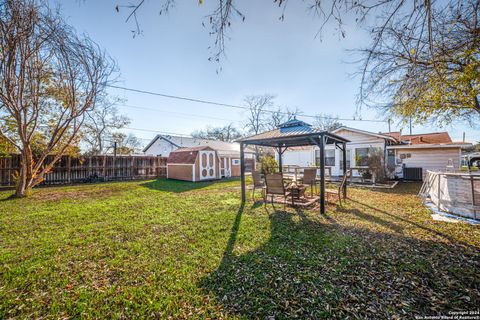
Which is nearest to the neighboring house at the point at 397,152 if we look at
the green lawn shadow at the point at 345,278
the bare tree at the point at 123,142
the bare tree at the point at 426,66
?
the bare tree at the point at 426,66

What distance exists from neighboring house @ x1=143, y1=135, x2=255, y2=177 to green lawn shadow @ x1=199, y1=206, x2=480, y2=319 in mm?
13766

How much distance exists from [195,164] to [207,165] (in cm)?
118

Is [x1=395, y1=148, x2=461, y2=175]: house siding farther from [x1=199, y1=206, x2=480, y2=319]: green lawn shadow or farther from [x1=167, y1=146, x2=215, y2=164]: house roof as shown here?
[x1=167, y1=146, x2=215, y2=164]: house roof

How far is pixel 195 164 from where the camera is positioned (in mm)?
15016

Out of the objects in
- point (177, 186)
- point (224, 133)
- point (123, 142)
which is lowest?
point (177, 186)

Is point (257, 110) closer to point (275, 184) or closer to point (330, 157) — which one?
point (330, 157)

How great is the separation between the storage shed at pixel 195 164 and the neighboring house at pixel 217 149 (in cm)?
68

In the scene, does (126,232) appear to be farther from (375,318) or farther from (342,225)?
(342,225)

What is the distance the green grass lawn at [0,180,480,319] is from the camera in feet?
7.30

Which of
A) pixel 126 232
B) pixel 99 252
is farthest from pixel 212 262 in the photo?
pixel 126 232

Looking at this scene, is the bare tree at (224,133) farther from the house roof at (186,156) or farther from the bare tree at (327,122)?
the house roof at (186,156)

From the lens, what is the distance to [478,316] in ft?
6.70

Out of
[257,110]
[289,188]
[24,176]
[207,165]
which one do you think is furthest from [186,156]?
[257,110]

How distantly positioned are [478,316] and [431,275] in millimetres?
743
